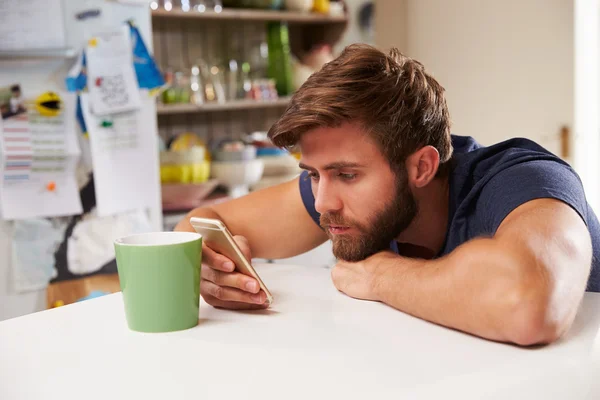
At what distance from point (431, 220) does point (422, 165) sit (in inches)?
5.2

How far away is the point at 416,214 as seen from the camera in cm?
127

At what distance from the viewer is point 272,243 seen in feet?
4.82

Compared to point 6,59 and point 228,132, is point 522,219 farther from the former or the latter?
point 228,132

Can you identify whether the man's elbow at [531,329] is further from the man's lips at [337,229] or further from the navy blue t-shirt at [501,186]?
the man's lips at [337,229]

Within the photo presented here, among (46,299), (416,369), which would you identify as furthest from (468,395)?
(46,299)

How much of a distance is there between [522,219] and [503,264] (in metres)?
0.11

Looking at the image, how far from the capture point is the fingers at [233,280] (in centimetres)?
89

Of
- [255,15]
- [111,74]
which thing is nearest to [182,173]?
[111,74]

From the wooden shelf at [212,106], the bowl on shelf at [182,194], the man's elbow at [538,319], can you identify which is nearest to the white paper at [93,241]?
the bowl on shelf at [182,194]

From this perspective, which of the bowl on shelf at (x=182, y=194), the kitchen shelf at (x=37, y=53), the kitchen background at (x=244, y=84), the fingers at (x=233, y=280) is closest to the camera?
the fingers at (x=233, y=280)

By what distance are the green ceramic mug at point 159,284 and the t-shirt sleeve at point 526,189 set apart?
454 mm

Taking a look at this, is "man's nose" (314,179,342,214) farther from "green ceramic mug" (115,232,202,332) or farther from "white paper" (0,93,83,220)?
"white paper" (0,93,83,220)

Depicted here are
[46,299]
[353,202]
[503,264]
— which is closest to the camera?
[503,264]

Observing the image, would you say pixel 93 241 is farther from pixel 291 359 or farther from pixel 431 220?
pixel 291 359
